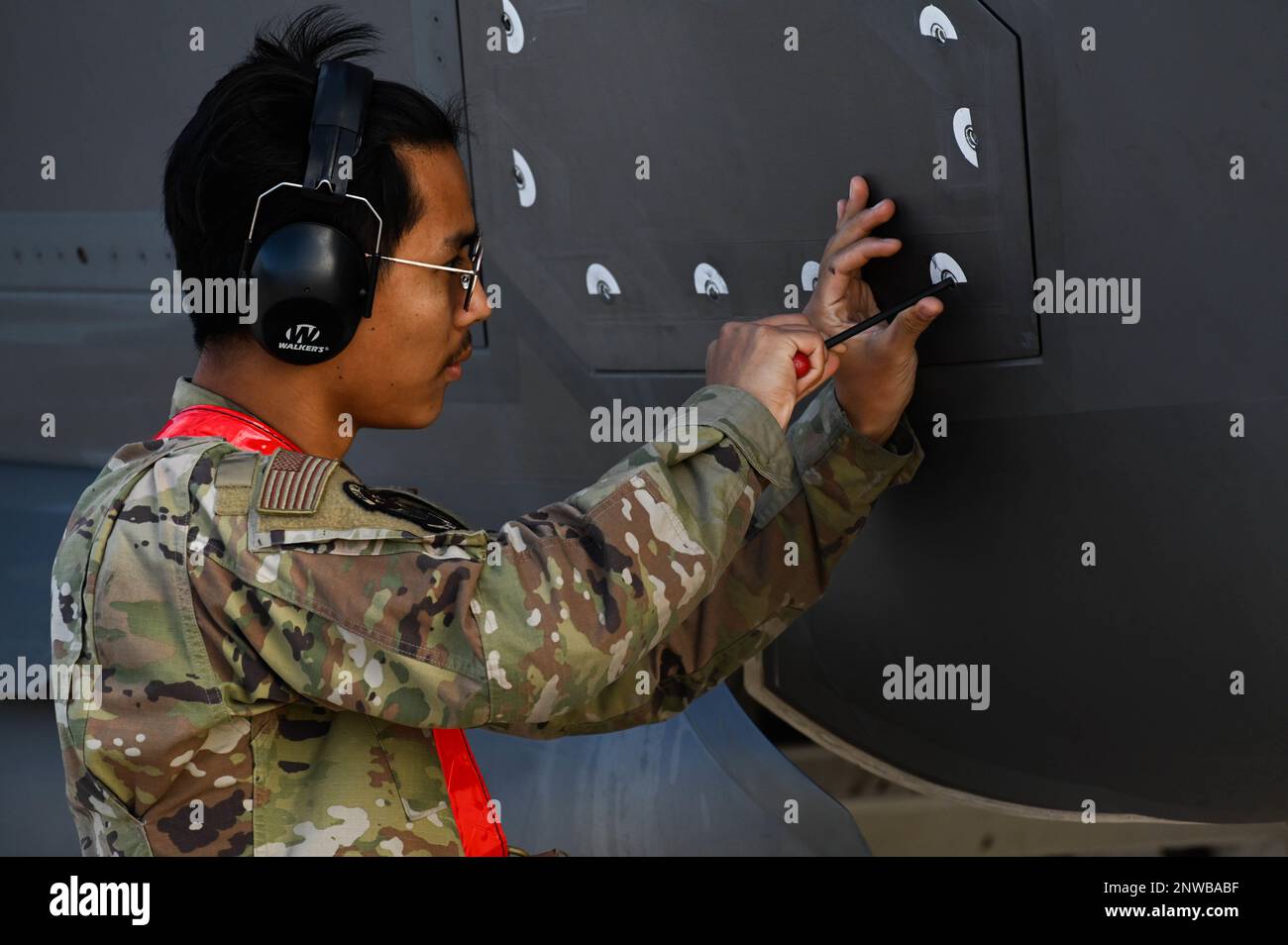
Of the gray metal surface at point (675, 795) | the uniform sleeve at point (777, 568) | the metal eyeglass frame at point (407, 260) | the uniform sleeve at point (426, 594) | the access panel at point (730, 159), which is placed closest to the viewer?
the uniform sleeve at point (426, 594)

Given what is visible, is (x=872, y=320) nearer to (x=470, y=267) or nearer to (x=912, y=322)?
(x=912, y=322)

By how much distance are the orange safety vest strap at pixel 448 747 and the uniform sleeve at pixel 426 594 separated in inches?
3.2

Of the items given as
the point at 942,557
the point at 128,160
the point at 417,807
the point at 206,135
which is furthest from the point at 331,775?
the point at 128,160

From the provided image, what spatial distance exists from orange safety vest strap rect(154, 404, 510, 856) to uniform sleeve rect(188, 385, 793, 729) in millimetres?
81

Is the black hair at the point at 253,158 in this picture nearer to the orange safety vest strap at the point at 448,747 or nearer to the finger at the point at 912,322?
the orange safety vest strap at the point at 448,747

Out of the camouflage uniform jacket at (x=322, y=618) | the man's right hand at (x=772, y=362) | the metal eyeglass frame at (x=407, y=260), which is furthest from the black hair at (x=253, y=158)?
the man's right hand at (x=772, y=362)

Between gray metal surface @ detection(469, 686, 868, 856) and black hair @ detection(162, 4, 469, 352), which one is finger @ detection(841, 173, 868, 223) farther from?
gray metal surface @ detection(469, 686, 868, 856)

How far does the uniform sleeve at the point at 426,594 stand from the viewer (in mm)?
1132

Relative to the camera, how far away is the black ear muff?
3.94ft

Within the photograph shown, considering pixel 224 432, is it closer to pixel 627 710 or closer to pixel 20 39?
pixel 627 710

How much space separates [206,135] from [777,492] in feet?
2.23

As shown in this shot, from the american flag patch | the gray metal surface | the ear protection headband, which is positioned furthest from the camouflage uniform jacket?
the gray metal surface

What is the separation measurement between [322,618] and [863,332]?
2.19 feet

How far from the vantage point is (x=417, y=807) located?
1280 mm
